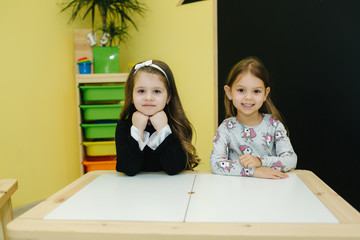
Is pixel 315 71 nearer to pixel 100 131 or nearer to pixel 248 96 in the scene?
pixel 248 96

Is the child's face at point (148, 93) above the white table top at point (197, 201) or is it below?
above

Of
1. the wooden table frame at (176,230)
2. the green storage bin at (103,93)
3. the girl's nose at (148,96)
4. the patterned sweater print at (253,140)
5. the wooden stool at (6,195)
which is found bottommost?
the wooden stool at (6,195)

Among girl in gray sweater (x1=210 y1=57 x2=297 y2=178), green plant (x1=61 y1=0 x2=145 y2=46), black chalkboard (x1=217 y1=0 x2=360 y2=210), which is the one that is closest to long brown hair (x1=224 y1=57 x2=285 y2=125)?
girl in gray sweater (x1=210 y1=57 x2=297 y2=178)

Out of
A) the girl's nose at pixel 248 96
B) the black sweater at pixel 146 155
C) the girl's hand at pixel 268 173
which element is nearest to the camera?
the girl's hand at pixel 268 173

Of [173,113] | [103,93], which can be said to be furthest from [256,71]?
[103,93]

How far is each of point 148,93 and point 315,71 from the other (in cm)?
116

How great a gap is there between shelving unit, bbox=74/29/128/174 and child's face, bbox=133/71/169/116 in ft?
3.53

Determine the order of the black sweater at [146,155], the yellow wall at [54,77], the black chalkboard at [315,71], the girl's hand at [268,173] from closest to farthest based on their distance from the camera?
the girl's hand at [268,173] → the black sweater at [146,155] → the black chalkboard at [315,71] → the yellow wall at [54,77]

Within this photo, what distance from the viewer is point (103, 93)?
7.43 ft

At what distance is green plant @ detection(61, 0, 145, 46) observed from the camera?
7.69 feet

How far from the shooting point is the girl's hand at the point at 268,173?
102 centimetres

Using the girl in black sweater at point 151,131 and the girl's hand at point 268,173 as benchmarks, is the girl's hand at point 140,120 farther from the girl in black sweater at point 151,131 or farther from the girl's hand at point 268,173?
the girl's hand at point 268,173

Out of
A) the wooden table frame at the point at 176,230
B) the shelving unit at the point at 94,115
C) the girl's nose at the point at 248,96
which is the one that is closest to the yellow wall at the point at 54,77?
the shelving unit at the point at 94,115

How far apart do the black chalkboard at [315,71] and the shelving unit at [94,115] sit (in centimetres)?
101
